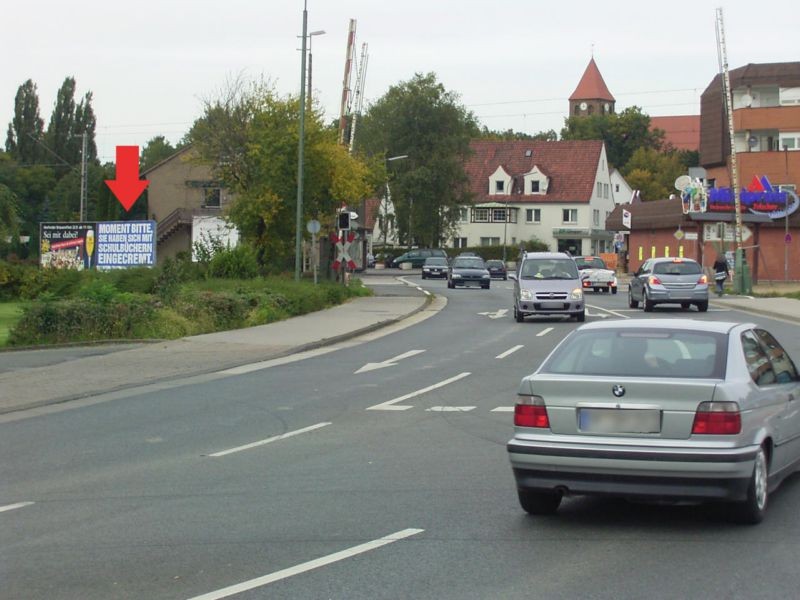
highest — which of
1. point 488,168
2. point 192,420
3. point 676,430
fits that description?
point 488,168

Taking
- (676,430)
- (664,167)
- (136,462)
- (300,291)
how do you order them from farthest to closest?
(664,167) < (300,291) < (136,462) < (676,430)

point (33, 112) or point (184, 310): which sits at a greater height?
point (33, 112)

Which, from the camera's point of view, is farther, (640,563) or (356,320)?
(356,320)

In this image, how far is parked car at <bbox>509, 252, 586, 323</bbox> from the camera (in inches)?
1172

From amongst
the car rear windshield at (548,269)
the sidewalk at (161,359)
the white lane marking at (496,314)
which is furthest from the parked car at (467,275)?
the sidewalk at (161,359)

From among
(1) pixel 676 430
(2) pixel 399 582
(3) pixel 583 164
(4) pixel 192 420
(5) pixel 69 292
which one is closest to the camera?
(2) pixel 399 582

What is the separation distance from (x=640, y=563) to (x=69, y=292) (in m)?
31.1

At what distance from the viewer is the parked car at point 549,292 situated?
2978cm

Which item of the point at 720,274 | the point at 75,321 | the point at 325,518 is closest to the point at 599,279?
the point at 720,274

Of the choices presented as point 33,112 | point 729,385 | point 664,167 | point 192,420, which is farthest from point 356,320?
point 664,167

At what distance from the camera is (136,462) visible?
11.2 metres

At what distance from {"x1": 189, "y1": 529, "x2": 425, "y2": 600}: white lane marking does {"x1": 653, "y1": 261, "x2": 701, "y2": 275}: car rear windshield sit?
2680cm

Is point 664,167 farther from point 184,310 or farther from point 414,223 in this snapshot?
point 184,310

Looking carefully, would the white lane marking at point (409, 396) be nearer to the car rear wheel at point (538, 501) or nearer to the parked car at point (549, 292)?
the car rear wheel at point (538, 501)
